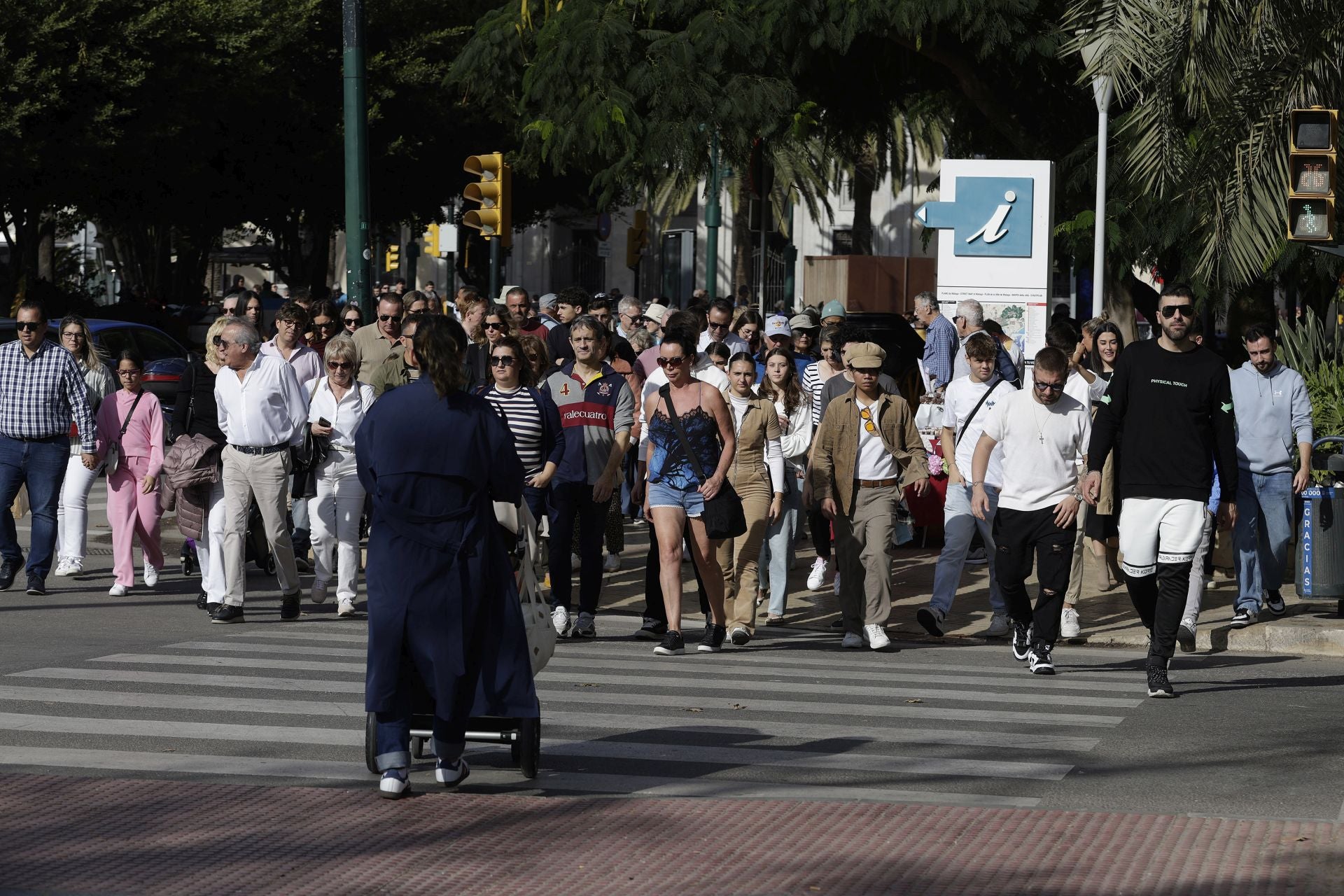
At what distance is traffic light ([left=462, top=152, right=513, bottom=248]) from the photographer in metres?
16.7

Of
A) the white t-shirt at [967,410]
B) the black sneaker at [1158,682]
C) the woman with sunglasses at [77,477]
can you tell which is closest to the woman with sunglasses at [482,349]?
the woman with sunglasses at [77,477]

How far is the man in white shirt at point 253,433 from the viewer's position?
38.1 ft

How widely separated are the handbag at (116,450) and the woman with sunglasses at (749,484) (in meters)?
4.07

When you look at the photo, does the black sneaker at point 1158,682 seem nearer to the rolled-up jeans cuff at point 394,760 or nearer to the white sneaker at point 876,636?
the white sneaker at point 876,636

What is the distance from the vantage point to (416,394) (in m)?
7.07

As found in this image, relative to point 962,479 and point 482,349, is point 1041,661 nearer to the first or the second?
point 962,479

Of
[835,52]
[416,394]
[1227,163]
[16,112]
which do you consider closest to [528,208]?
[16,112]

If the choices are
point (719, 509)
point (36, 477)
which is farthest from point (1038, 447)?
point (36, 477)

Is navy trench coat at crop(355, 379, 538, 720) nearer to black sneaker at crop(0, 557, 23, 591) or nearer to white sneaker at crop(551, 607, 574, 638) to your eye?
white sneaker at crop(551, 607, 574, 638)

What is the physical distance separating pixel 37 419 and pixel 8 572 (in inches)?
41.5

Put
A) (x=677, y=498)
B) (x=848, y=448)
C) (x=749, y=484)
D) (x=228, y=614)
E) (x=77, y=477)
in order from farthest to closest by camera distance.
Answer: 1. (x=77, y=477)
2. (x=749, y=484)
3. (x=228, y=614)
4. (x=848, y=448)
5. (x=677, y=498)

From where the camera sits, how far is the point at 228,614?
11.9 meters

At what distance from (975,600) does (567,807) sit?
7.25 metres

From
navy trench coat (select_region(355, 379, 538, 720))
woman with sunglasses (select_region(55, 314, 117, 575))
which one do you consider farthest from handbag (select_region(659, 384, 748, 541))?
Result: woman with sunglasses (select_region(55, 314, 117, 575))
